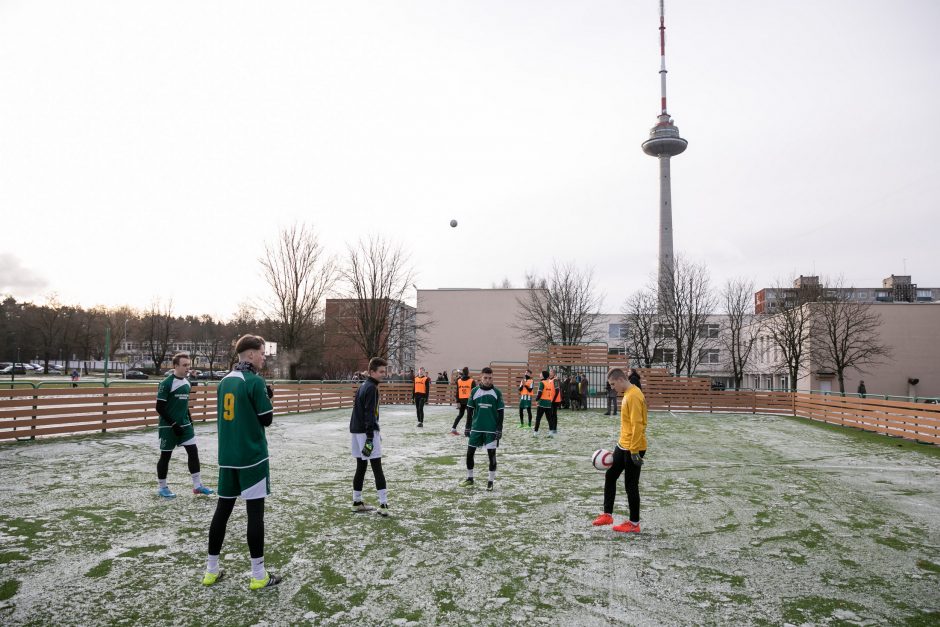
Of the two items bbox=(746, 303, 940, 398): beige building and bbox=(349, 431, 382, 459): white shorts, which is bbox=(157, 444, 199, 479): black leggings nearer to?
bbox=(349, 431, 382, 459): white shorts

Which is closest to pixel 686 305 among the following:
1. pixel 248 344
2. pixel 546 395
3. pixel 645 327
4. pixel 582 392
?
pixel 645 327

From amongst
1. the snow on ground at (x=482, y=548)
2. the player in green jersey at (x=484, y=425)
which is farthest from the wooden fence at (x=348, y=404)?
the player in green jersey at (x=484, y=425)

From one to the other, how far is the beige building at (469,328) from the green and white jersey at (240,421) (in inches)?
1671

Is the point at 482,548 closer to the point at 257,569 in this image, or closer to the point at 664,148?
the point at 257,569

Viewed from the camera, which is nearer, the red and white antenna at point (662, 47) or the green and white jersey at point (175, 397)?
the green and white jersey at point (175, 397)

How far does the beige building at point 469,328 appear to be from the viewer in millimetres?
47125

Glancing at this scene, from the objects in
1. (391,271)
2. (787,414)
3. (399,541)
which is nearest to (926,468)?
(399,541)

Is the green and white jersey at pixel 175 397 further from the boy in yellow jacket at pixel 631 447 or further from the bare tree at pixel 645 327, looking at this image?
the bare tree at pixel 645 327

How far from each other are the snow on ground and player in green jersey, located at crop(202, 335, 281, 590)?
233 millimetres

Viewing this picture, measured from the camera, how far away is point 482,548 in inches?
210

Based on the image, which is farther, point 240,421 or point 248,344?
point 248,344

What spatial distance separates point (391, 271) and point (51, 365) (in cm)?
5914

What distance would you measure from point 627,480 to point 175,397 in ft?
19.4

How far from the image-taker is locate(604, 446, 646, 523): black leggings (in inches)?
233
